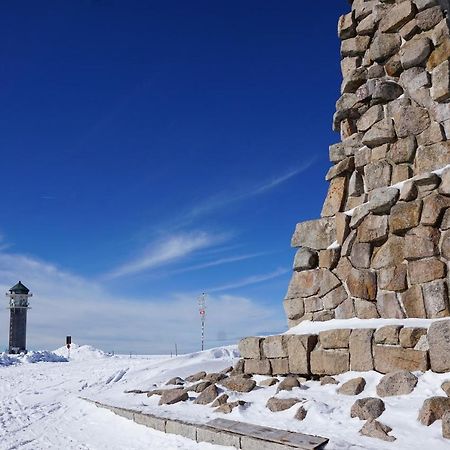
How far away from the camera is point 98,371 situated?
14672 millimetres

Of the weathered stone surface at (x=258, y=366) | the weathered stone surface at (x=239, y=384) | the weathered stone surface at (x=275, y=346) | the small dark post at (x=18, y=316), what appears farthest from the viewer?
the small dark post at (x=18, y=316)

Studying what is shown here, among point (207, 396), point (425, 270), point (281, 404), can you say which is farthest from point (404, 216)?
point (207, 396)

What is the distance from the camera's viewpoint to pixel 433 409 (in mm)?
4152

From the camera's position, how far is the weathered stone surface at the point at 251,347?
22.4 ft

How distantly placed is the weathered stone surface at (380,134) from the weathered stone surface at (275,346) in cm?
303

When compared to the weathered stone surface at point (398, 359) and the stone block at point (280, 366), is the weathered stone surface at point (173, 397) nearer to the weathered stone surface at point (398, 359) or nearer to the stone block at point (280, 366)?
the stone block at point (280, 366)

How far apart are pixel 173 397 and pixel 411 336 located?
3215 mm

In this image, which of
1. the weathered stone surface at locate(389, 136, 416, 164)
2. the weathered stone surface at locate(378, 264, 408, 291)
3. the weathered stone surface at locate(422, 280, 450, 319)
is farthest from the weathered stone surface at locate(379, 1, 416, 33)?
the weathered stone surface at locate(422, 280, 450, 319)

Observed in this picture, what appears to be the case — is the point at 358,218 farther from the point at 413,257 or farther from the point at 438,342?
the point at 438,342

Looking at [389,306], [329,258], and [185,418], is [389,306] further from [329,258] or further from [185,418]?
[185,418]

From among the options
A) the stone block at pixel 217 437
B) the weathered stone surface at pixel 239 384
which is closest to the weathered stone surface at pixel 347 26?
the weathered stone surface at pixel 239 384

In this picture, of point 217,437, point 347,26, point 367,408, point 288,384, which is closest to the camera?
point 367,408

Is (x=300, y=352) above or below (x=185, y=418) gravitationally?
above

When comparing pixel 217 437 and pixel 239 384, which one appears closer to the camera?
pixel 217 437
